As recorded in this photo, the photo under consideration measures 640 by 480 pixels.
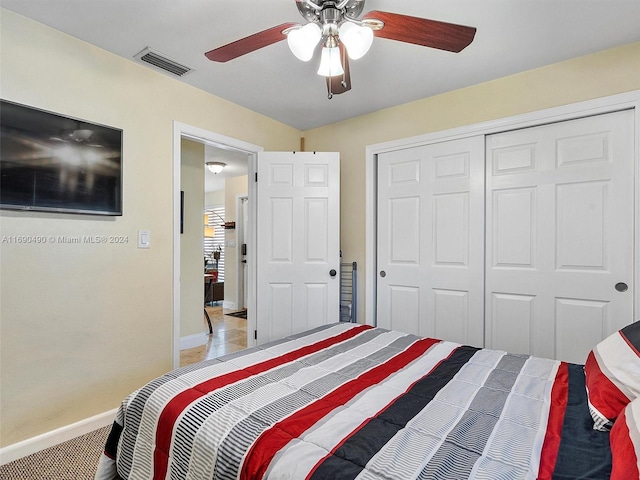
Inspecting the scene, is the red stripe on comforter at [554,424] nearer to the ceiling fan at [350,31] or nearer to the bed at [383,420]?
the bed at [383,420]

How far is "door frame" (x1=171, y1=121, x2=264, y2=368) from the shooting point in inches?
104

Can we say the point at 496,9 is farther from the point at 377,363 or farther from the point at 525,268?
the point at 377,363

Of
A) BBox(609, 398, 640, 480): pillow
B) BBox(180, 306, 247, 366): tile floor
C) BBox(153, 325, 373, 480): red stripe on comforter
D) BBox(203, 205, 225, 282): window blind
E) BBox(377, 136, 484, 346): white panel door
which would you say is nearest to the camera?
BBox(609, 398, 640, 480): pillow

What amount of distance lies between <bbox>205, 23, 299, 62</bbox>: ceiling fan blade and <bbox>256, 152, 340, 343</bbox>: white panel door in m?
1.59

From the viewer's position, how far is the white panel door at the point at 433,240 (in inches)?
108

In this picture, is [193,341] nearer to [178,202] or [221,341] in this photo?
[221,341]

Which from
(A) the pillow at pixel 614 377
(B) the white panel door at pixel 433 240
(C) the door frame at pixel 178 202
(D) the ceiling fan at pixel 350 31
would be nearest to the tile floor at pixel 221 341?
(C) the door frame at pixel 178 202

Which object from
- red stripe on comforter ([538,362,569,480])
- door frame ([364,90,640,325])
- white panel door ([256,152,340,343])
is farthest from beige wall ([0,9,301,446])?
red stripe on comforter ([538,362,569,480])

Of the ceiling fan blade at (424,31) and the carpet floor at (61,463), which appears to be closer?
the ceiling fan blade at (424,31)

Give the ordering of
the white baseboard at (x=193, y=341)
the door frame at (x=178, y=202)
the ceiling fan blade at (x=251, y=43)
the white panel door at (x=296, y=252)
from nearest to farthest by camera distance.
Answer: the ceiling fan blade at (x=251, y=43), the door frame at (x=178, y=202), the white panel door at (x=296, y=252), the white baseboard at (x=193, y=341)

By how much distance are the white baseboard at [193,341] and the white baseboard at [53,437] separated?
5.12 ft

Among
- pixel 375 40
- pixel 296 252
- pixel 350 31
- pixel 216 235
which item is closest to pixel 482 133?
pixel 375 40

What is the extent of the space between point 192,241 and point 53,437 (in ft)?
7.62

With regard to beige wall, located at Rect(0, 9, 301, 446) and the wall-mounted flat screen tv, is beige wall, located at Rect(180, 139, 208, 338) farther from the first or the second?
the wall-mounted flat screen tv
